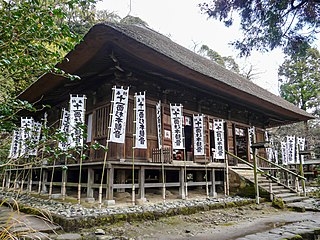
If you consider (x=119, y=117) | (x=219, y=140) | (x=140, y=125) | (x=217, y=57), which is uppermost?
(x=217, y=57)

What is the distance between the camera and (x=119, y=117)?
18.8 feet

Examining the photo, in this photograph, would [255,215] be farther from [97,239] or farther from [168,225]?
[97,239]

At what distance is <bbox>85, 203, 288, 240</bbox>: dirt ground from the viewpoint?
4.05m

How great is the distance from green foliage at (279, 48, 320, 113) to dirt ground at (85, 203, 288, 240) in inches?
721

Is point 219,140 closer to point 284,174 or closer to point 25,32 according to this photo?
point 284,174

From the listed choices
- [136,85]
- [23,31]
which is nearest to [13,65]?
[23,31]

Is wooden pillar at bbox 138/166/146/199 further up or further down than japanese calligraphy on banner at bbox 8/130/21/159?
further down

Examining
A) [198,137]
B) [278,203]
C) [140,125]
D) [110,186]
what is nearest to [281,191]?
[278,203]

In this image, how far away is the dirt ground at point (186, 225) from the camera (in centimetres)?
405

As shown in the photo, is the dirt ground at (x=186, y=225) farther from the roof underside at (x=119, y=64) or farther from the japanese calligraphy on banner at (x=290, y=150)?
the japanese calligraphy on banner at (x=290, y=150)

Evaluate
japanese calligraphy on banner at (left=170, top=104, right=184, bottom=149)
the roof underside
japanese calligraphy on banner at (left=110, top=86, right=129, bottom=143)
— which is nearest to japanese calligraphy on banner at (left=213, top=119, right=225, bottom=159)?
the roof underside

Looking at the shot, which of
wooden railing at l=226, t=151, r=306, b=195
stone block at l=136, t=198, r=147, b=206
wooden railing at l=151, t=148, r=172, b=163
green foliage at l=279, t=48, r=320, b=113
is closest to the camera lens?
stone block at l=136, t=198, r=147, b=206

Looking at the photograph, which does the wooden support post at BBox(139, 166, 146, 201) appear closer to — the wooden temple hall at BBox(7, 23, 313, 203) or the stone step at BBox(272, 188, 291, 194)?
the wooden temple hall at BBox(7, 23, 313, 203)

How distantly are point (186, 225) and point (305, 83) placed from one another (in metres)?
21.1
